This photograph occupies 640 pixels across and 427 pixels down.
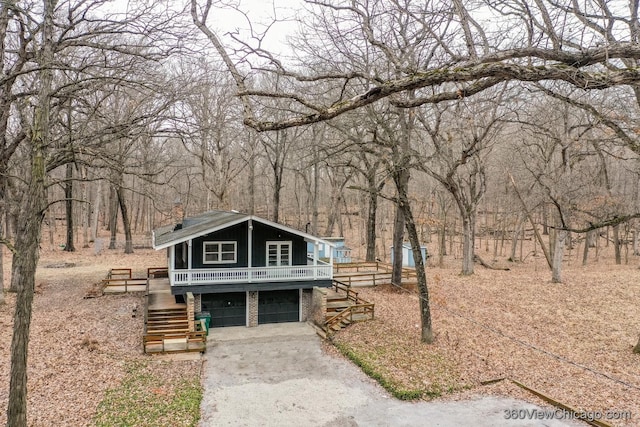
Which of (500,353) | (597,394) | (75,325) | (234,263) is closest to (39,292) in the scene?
(75,325)

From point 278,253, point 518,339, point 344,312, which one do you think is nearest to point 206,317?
point 278,253

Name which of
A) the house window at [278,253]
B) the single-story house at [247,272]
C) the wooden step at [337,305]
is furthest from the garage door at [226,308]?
the wooden step at [337,305]

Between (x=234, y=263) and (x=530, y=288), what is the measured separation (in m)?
16.4

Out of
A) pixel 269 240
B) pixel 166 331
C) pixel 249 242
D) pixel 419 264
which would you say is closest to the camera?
pixel 419 264

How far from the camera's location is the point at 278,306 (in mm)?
19703

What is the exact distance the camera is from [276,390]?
12.4 m

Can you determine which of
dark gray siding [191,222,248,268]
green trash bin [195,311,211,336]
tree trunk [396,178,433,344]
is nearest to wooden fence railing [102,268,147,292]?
dark gray siding [191,222,248,268]

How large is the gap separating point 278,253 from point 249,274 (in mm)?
1850

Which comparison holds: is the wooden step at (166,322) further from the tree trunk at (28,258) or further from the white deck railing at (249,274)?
the tree trunk at (28,258)

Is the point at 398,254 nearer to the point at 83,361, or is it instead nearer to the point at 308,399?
the point at 308,399

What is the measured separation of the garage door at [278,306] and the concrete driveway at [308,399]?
356cm

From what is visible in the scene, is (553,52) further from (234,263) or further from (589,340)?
(234,263)

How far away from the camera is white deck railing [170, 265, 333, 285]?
58.7 feet

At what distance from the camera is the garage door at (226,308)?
18766 mm
